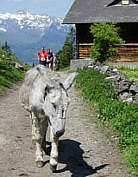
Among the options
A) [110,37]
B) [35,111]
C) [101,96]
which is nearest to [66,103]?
[35,111]

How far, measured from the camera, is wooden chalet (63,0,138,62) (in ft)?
97.1

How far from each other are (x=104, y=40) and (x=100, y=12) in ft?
21.4

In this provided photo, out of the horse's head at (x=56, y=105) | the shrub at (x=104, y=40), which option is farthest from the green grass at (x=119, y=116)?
the shrub at (x=104, y=40)

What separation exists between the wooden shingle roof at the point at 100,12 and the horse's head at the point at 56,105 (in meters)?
24.4

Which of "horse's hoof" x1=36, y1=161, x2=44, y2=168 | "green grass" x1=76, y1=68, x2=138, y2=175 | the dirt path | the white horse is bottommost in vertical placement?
the dirt path

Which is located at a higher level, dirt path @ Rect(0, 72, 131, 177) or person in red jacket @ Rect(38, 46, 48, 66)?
person in red jacket @ Rect(38, 46, 48, 66)

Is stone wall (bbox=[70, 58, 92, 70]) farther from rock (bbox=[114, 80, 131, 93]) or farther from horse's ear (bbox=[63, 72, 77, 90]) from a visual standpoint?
horse's ear (bbox=[63, 72, 77, 90])

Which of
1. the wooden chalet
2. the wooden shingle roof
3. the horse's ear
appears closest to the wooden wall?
the wooden chalet

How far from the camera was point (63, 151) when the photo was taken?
7.91 metres

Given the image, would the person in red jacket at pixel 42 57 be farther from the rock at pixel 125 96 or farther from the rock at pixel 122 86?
the rock at pixel 125 96

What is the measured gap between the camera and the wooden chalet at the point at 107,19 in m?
29.6

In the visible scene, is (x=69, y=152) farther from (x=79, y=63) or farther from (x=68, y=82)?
(x=79, y=63)

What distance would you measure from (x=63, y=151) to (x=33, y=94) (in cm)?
210

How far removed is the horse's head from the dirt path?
133 cm
